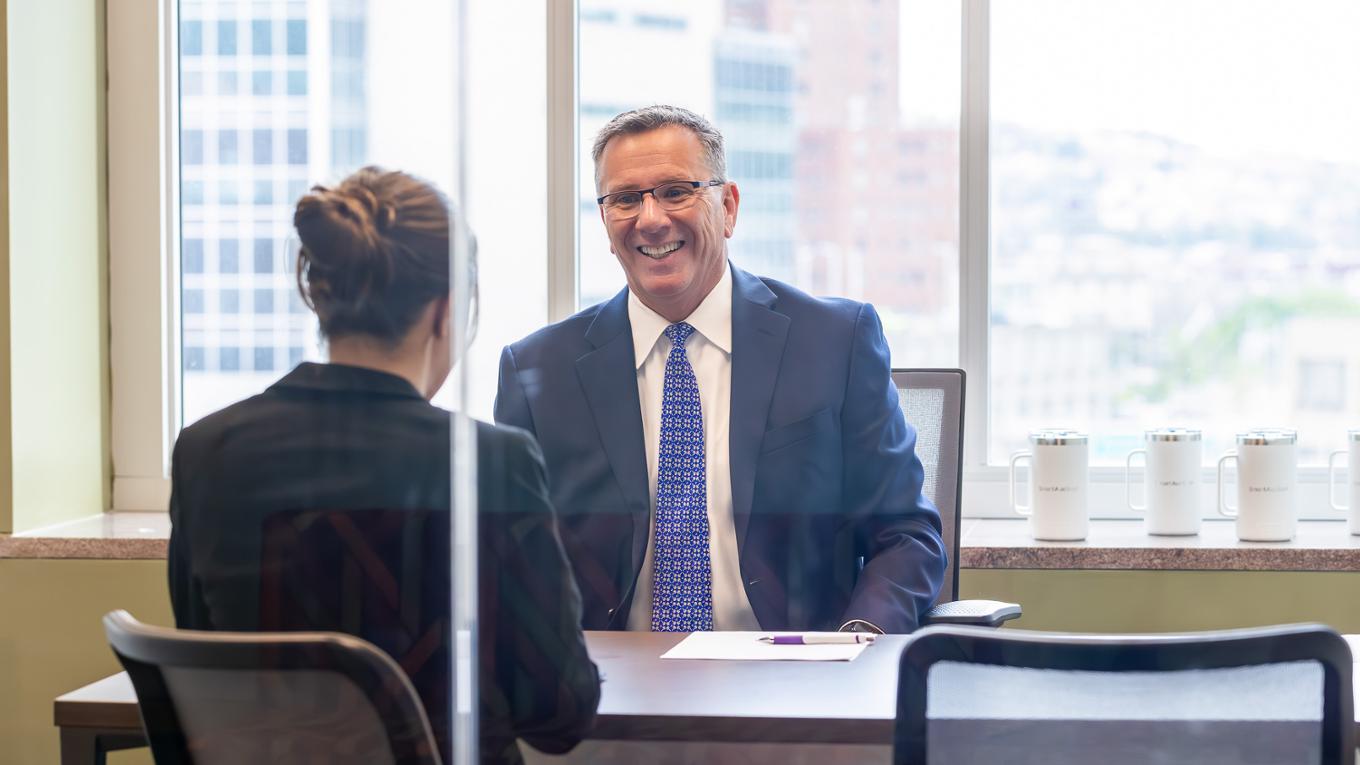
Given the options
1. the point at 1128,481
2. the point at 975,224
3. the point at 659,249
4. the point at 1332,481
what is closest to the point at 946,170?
the point at 975,224

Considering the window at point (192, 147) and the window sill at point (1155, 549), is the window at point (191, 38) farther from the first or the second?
the window sill at point (1155, 549)

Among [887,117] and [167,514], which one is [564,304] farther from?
[887,117]

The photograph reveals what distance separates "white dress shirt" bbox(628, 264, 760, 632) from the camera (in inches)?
33.3

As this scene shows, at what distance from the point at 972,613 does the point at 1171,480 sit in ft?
1.15

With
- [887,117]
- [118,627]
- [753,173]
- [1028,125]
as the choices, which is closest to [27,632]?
[118,627]

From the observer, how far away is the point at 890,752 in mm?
793

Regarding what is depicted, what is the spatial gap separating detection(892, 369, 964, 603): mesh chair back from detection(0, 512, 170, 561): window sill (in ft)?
4.09

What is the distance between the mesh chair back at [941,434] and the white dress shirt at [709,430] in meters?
0.93

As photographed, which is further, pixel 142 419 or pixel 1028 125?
pixel 1028 125

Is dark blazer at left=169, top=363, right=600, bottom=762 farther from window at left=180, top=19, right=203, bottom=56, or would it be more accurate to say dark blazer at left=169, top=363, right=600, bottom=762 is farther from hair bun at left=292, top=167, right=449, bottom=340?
window at left=180, top=19, right=203, bottom=56

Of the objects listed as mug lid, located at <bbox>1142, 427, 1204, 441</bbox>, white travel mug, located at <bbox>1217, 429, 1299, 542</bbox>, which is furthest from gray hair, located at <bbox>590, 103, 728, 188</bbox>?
white travel mug, located at <bbox>1217, 429, 1299, 542</bbox>

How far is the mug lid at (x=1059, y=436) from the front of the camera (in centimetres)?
126

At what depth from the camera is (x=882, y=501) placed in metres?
1.23

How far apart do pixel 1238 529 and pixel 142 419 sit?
110 cm
